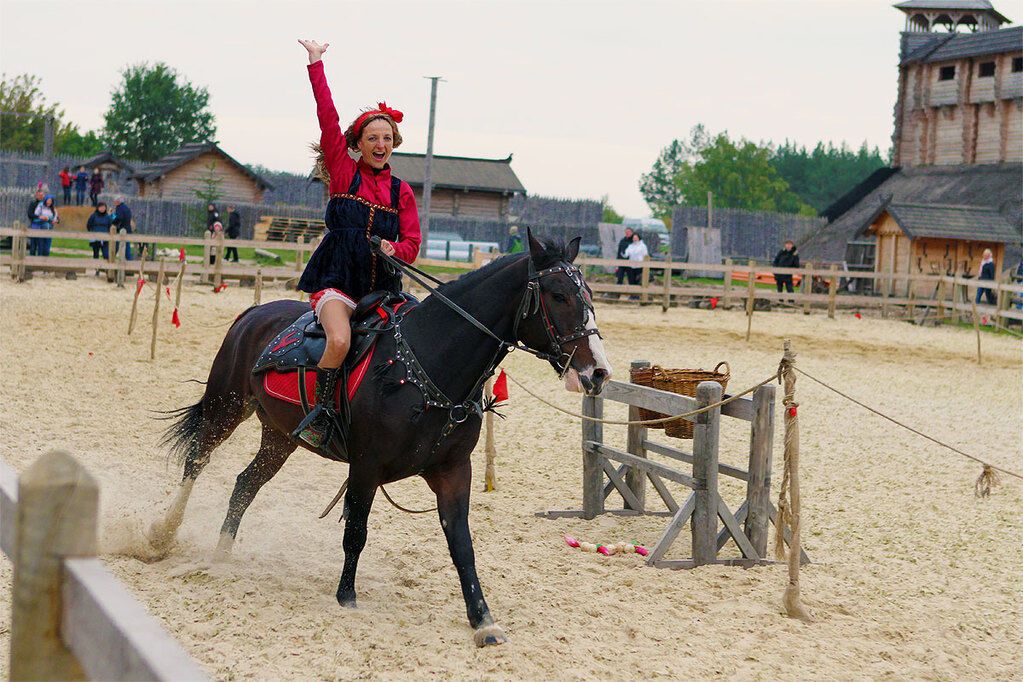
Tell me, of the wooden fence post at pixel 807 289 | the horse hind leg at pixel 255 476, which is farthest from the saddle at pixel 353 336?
the wooden fence post at pixel 807 289

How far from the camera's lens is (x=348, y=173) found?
587 centimetres

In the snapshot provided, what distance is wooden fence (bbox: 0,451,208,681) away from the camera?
195 centimetres

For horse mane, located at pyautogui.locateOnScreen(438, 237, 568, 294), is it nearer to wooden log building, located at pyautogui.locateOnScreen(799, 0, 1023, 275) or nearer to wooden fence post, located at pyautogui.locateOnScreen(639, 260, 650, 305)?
wooden fence post, located at pyautogui.locateOnScreen(639, 260, 650, 305)

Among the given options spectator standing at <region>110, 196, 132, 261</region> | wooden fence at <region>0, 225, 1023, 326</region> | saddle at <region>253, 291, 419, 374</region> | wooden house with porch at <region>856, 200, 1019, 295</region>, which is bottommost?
saddle at <region>253, 291, 419, 374</region>

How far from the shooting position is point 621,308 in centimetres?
2602

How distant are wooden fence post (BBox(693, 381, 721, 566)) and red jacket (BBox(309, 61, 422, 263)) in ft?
7.52

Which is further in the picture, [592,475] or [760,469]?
[592,475]

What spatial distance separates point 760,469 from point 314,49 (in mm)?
3821

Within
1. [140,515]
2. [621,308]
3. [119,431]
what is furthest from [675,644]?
[621,308]

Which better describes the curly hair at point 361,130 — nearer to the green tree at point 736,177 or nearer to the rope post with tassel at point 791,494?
the rope post with tassel at point 791,494

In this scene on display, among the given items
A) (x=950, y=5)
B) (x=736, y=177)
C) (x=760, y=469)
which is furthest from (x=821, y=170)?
(x=760, y=469)

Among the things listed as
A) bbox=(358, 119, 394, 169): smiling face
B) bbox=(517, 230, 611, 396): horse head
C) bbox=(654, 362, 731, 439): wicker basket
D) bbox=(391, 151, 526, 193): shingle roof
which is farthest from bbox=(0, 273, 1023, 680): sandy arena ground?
bbox=(391, 151, 526, 193): shingle roof

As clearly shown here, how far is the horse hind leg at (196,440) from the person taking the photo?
674cm

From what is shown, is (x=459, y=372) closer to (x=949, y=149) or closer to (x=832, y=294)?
(x=832, y=294)
